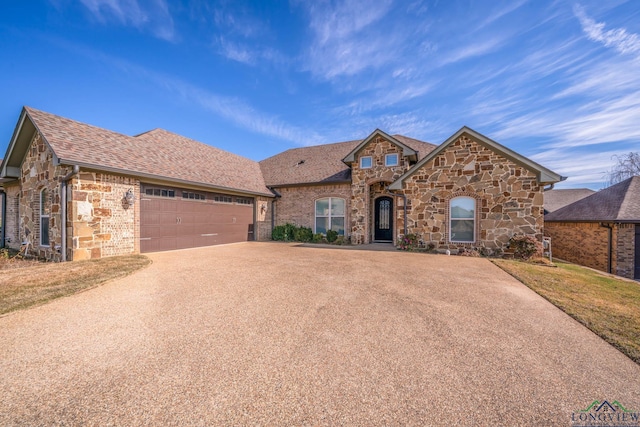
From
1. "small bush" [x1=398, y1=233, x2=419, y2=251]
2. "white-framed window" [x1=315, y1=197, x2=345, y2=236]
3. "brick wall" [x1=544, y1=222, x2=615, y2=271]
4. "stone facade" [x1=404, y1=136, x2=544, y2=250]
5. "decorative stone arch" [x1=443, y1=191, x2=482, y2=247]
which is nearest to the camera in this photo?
Answer: "stone facade" [x1=404, y1=136, x2=544, y2=250]

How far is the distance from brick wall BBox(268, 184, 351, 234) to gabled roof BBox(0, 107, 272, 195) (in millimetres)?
1593

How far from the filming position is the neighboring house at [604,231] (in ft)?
35.4

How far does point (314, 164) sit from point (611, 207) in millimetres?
15382

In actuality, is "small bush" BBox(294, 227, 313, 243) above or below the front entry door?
below

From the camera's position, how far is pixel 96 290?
210 inches

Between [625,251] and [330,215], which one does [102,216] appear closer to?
[330,215]

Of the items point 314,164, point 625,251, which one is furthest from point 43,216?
point 625,251

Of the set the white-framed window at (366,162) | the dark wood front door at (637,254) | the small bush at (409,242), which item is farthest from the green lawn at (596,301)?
the white-framed window at (366,162)

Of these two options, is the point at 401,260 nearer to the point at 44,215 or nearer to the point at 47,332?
the point at 47,332

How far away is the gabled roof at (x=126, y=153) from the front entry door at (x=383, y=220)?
6.94 m

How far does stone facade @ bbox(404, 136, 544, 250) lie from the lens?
9945mm

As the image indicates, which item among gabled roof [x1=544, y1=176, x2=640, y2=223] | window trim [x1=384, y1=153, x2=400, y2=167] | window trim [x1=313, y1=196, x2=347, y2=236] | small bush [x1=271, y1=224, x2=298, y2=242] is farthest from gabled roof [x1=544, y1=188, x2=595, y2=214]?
small bush [x1=271, y1=224, x2=298, y2=242]

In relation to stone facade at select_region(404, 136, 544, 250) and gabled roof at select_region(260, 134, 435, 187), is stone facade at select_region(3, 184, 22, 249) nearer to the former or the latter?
gabled roof at select_region(260, 134, 435, 187)

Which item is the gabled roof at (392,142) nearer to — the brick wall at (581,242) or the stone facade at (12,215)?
the brick wall at (581,242)
